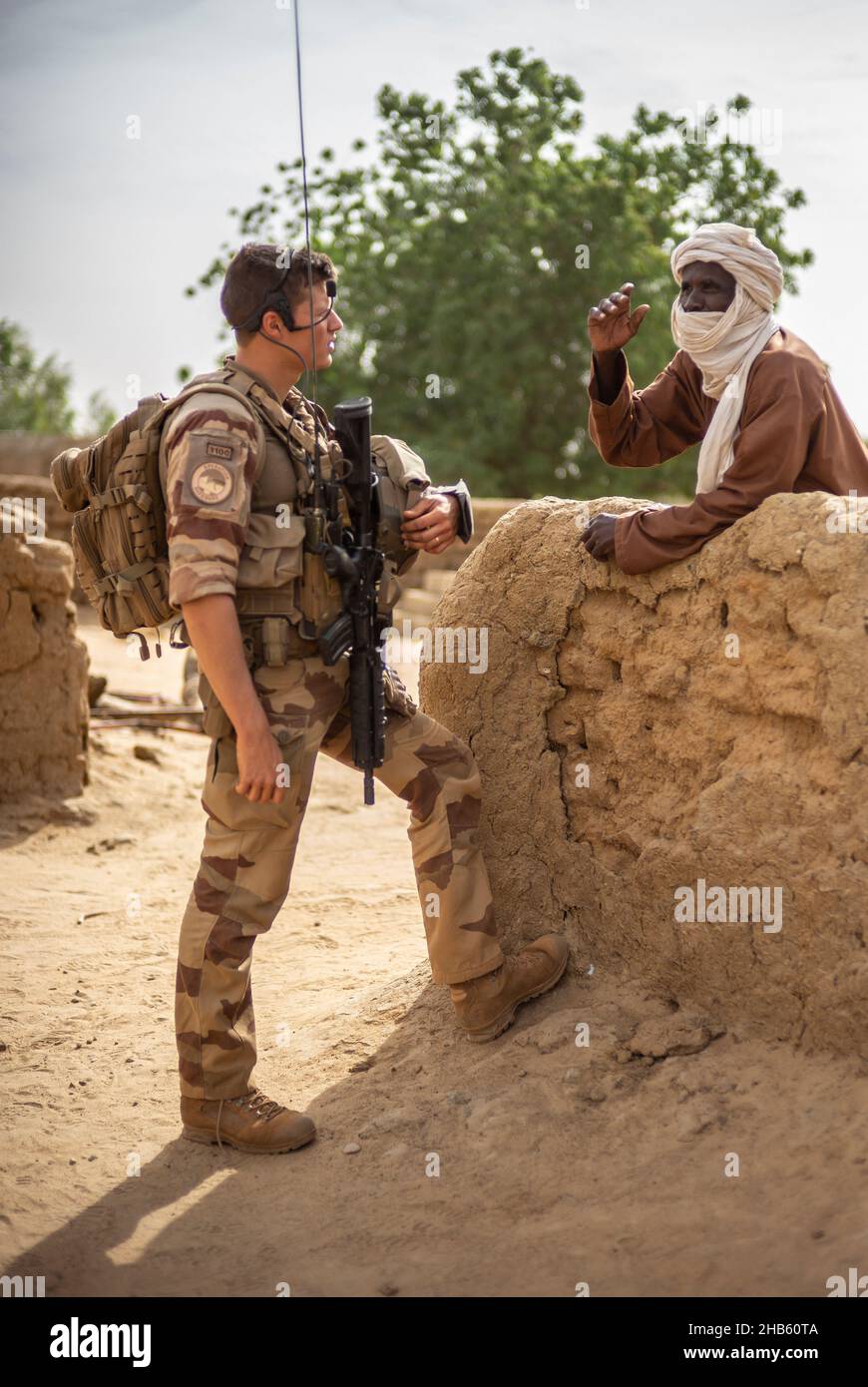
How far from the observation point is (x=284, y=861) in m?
3.51

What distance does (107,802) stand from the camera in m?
7.32

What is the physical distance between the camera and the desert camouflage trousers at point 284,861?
3.45 m

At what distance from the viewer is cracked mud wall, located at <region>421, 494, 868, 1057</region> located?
10.6 ft

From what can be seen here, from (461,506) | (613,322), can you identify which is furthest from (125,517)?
(613,322)

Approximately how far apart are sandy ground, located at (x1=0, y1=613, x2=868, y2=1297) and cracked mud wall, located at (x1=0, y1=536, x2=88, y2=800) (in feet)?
7.84

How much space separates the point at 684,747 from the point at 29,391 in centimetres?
3155

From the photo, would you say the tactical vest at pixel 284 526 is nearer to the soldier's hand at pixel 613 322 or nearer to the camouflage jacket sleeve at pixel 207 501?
the camouflage jacket sleeve at pixel 207 501

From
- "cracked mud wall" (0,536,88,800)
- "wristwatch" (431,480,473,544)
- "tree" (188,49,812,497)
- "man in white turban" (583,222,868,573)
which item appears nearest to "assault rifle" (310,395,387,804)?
"wristwatch" (431,480,473,544)

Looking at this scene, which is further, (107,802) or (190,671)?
(190,671)

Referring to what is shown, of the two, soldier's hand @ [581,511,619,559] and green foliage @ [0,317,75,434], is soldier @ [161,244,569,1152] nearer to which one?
soldier's hand @ [581,511,619,559]

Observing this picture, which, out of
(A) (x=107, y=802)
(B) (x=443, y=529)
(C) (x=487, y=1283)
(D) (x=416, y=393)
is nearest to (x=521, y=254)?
(D) (x=416, y=393)

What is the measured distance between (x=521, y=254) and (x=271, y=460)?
54.3ft

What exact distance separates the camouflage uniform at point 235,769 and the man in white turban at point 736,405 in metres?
0.68
